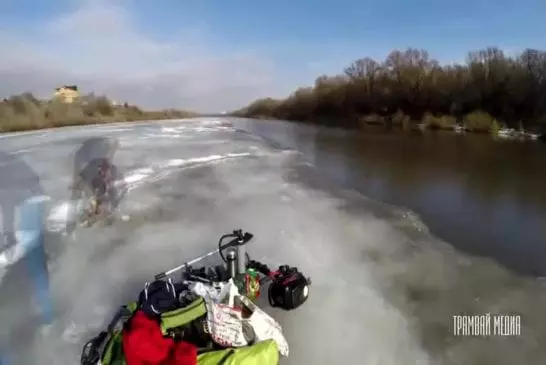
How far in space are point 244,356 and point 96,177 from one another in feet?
7.38

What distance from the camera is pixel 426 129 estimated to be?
796cm

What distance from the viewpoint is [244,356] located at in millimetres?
1382

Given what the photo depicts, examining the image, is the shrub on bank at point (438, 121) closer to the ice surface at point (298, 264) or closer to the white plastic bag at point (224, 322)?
the ice surface at point (298, 264)

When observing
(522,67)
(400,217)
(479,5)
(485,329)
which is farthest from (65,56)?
(522,67)

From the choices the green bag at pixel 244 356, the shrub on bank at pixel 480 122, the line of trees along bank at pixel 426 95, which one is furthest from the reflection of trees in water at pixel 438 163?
the green bag at pixel 244 356

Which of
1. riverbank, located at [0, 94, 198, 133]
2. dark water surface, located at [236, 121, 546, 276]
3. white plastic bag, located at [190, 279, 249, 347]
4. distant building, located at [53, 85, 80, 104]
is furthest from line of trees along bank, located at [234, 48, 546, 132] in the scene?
white plastic bag, located at [190, 279, 249, 347]

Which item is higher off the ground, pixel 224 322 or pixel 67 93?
pixel 67 93

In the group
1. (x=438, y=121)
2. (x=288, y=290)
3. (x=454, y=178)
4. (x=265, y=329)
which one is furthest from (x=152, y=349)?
(x=438, y=121)

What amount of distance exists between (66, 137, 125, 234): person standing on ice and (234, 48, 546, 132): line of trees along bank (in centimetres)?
164

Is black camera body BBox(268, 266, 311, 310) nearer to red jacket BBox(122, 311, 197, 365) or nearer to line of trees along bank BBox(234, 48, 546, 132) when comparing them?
red jacket BBox(122, 311, 197, 365)

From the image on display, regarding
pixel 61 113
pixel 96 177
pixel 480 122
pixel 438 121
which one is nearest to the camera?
pixel 61 113

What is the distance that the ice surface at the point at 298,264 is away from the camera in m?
1.71

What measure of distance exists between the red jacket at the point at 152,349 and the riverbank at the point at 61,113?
6.76 ft

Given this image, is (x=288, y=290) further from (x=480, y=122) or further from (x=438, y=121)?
(x=480, y=122)
